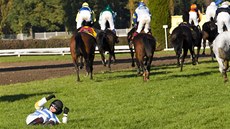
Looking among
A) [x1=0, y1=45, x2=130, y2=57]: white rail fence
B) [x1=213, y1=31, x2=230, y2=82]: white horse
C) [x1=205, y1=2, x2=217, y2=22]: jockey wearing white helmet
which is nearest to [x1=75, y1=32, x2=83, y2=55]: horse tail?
[x1=213, y1=31, x2=230, y2=82]: white horse

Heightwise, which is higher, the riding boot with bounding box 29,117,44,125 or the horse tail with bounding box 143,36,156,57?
the horse tail with bounding box 143,36,156,57

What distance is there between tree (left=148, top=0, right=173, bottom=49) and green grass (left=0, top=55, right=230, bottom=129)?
21738 millimetres

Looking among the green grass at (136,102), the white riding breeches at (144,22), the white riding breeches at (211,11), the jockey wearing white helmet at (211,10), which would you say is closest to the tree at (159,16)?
the jockey wearing white helmet at (211,10)

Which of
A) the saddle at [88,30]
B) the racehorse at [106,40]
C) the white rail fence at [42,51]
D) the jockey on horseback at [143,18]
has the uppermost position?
the jockey on horseback at [143,18]

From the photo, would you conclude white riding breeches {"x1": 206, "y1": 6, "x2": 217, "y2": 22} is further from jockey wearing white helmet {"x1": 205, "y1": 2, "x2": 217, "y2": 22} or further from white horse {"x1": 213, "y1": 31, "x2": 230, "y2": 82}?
white horse {"x1": 213, "y1": 31, "x2": 230, "y2": 82}

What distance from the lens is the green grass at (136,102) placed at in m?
10.3

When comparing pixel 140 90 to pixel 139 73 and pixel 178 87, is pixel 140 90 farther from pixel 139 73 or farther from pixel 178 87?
pixel 139 73

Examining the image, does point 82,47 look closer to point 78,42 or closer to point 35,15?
point 78,42

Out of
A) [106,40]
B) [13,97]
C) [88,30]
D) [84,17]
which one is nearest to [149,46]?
[88,30]

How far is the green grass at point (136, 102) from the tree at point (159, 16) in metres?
21.7

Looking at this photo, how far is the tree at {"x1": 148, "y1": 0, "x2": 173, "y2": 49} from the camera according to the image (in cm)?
4044

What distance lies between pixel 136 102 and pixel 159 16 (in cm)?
2843

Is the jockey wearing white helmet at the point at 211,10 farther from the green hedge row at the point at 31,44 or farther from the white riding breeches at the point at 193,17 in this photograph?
the green hedge row at the point at 31,44

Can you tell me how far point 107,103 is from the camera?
13023 millimetres
